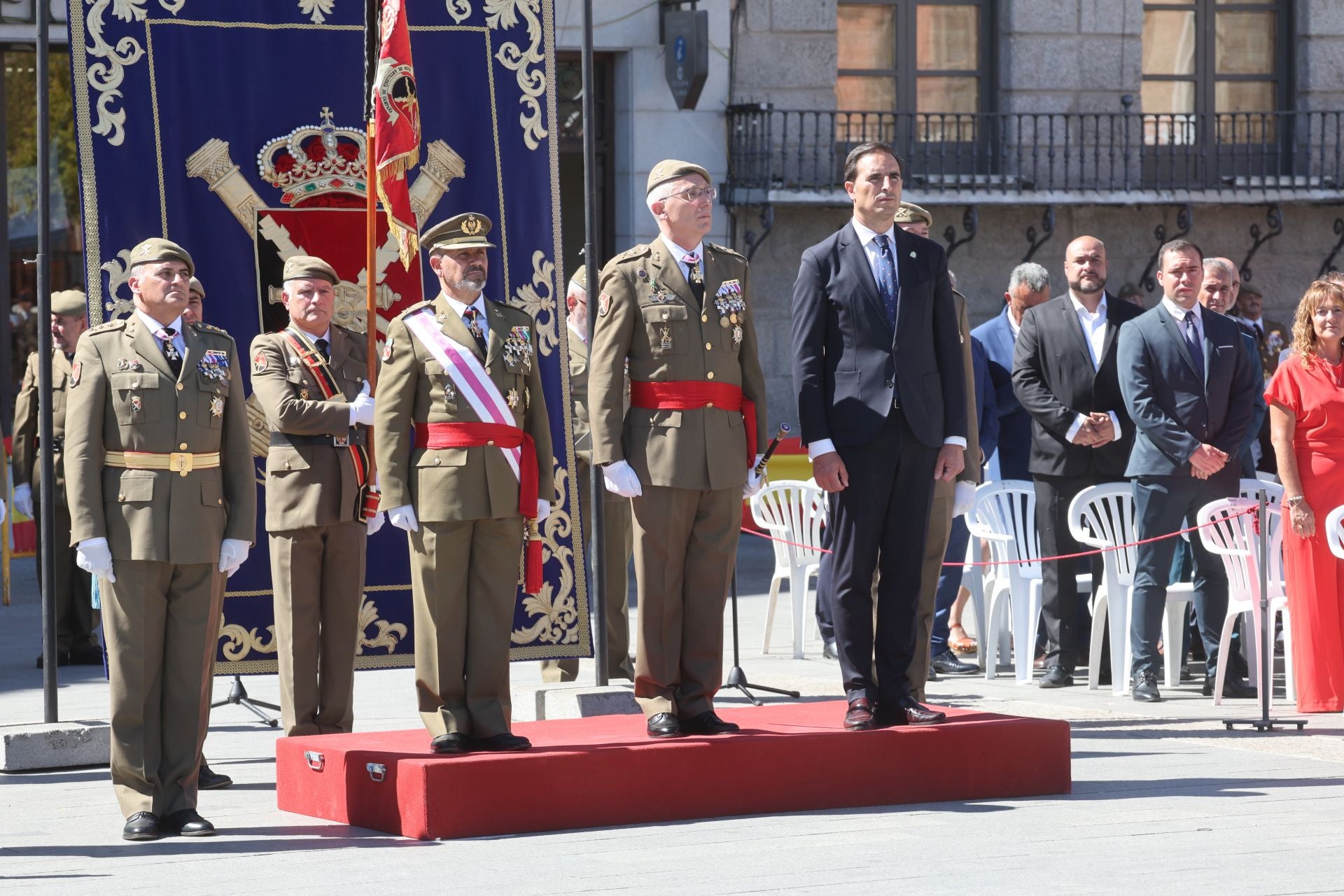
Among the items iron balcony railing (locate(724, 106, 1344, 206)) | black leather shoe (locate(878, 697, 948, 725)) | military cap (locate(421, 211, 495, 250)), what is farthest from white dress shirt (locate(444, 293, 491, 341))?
iron balcony railing (locate(724, 106, 1344, 206))

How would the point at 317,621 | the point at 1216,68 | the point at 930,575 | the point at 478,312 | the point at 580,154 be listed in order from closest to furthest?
the point at 478,312
the point at 317,621
the point at 930,575
the point at 580,154
the point at 1216,68

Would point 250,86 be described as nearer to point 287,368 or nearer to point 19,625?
point 287,368

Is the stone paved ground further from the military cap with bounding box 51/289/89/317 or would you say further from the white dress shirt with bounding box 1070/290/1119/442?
the military cap with bounding box 51/289/89/317

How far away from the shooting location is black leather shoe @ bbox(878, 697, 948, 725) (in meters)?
7.17

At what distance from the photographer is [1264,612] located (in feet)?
28.7

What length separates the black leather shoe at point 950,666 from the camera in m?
10.5

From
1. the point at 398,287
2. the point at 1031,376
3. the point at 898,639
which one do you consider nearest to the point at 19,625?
the point at 398,287

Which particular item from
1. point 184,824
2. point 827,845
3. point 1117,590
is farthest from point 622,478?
point 1117,590

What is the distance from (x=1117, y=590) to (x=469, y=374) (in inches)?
160

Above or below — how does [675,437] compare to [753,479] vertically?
above

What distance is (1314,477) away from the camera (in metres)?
9.04

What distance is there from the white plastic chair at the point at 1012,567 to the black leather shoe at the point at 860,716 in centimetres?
301

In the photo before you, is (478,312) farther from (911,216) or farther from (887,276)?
(911,216)

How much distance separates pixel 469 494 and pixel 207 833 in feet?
4.26
